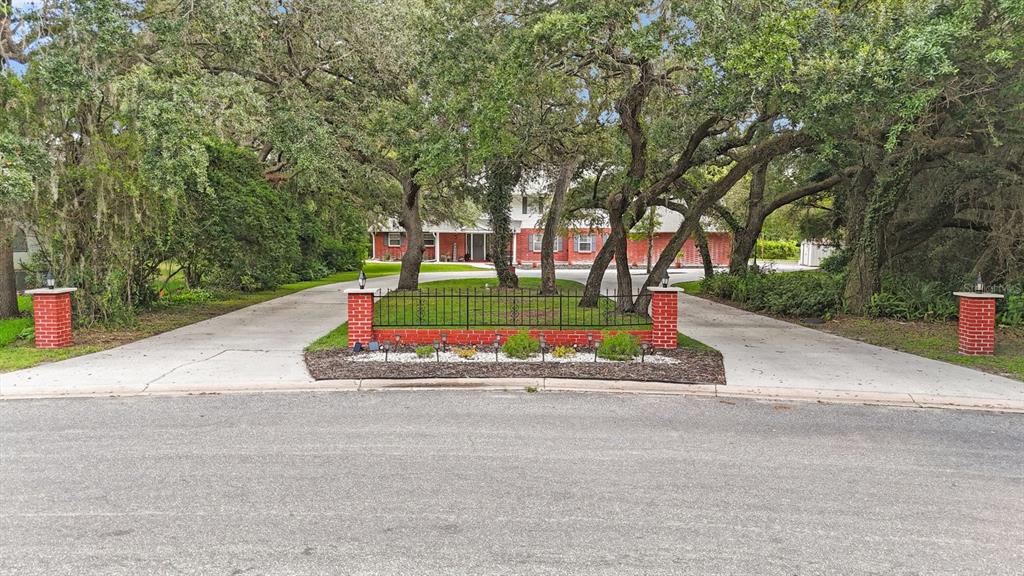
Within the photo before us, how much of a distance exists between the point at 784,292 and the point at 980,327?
7101mm

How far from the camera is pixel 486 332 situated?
10.6m

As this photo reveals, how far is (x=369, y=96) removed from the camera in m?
14.4

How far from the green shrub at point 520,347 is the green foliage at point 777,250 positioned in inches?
1877

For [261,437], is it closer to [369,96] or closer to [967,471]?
[967,471]

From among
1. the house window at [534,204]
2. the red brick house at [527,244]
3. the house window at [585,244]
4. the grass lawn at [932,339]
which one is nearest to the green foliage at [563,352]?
the grass lawn at [932,339]

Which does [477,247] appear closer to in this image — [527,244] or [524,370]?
[527,244]

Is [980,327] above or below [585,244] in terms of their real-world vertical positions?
below

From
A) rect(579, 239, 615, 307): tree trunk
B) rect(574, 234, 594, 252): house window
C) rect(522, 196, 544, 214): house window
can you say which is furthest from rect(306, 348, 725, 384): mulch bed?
rect(574, 234, 594, 252): house window

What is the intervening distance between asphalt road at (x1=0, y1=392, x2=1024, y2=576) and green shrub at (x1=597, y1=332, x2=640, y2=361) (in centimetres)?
233

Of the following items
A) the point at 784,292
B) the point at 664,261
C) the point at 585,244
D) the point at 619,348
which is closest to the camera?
the point at 619,348

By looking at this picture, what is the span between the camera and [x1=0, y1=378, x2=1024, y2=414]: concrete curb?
765cm

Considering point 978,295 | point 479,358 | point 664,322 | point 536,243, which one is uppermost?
point 536,243

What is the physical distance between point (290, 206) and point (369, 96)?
24.5 feet

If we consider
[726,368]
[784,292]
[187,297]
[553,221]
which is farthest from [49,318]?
[784,292]
